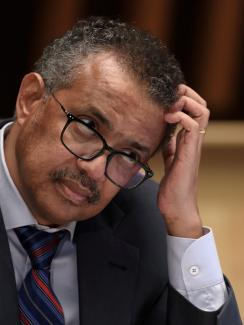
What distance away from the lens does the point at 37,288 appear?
1414 millimetres

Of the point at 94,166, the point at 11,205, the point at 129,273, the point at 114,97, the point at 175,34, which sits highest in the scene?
the point at 114,97

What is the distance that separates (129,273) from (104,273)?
6 centimetres

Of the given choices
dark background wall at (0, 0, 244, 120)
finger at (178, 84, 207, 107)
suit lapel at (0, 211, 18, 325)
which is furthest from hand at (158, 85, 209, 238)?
dark background wall at (0, 0, 244, 120)

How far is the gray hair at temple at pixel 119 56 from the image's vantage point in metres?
1.37

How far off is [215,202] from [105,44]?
277 centimetres

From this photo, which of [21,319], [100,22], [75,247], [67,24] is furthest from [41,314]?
[67,24]

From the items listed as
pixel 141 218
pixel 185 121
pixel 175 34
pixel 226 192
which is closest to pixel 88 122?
pixel 185 121

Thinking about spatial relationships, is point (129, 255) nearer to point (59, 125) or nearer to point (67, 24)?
point (59, 125)

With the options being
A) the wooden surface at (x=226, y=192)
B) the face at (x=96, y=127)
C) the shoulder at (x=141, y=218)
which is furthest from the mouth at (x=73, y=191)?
the wooden surface at (x=226, y=192)

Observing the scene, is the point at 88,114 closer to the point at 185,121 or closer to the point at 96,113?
the point at 96,113

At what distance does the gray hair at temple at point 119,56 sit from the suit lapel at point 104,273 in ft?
1.10

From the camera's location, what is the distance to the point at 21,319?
139 centimetres

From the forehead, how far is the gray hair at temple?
0.05 ft

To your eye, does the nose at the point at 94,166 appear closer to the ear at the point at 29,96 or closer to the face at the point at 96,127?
the face at the point at 96,127
